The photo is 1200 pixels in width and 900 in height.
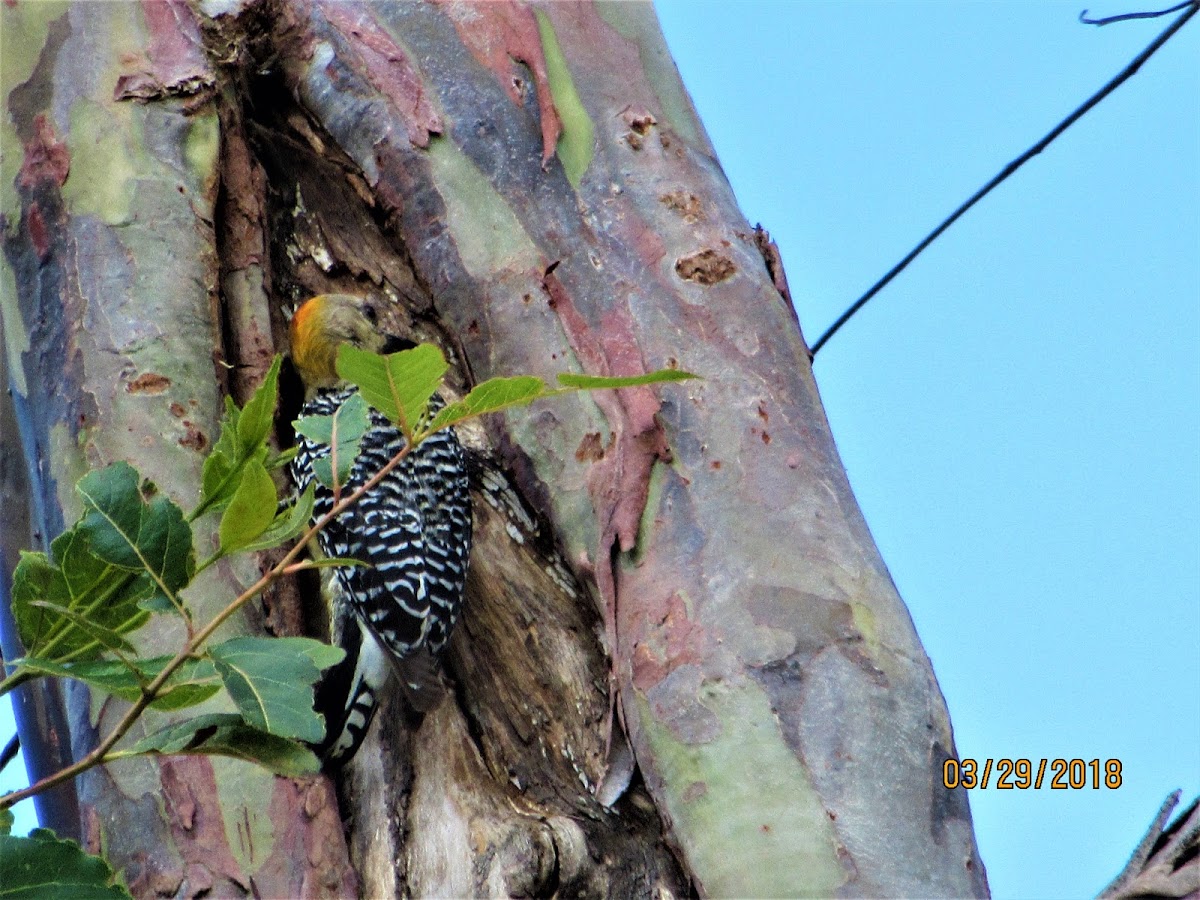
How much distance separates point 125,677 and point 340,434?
324 millimetres

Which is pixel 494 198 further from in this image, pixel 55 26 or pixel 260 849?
pixel 260 849

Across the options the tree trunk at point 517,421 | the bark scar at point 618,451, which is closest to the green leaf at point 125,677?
the tree trunk at point 517,421

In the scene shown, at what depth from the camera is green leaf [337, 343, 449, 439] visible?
1206 millimetres

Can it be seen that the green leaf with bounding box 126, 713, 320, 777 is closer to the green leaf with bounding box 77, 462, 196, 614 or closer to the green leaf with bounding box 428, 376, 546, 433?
the green leaf with bounding box 77, 462, 196, 614

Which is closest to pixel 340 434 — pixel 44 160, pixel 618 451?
pixel 618 451

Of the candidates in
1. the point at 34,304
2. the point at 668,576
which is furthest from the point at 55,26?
the point at 668,576

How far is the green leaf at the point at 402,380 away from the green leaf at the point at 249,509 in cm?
13

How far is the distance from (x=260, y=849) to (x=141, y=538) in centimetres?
103

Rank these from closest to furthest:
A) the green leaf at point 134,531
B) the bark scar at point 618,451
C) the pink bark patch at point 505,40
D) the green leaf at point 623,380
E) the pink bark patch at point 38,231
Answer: the green leaf at point 623,380 < the green leaf at point 134,531 < the bark scar at point 618,451 < the pink bark patch at point 38,231 < the pink bark patch at point 505,40

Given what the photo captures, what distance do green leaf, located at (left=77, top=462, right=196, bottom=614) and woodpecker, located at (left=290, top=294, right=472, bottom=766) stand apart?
1.50 meters

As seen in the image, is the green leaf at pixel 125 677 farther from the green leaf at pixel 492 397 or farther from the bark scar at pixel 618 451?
the bark scar at pixel 618 451

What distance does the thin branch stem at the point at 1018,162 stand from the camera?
2756 mm

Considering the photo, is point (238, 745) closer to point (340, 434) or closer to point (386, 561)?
point (340, 434)

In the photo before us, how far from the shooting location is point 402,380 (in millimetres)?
1226
